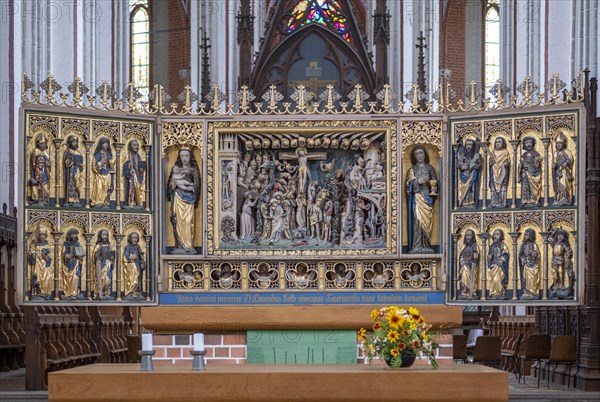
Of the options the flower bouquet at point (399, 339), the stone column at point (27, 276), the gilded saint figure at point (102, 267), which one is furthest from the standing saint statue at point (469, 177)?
the stone column at point (27, 276)

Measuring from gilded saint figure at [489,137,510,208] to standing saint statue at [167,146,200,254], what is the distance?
2.82 meters

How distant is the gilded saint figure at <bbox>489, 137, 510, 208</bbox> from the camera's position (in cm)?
1098

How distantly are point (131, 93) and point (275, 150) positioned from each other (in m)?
1.50

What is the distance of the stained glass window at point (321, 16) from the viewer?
26625mm

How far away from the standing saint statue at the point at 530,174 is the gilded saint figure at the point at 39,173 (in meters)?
4.39

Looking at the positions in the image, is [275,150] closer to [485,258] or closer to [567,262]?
[485,258]

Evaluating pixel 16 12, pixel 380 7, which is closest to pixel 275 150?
pixel 16 12

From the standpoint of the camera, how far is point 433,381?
8.66 metres

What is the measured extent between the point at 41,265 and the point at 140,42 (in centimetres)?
2103

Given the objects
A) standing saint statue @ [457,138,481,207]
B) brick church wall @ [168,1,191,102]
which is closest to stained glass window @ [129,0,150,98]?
brick church wall @ [168,1,191,102]

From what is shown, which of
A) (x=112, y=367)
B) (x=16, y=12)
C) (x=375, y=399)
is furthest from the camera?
(x=16, y=12)

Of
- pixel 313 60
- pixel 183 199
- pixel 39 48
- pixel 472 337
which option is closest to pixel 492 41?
pixel 313 60

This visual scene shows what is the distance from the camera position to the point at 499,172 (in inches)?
433

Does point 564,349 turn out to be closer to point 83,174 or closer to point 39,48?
point 83,174
